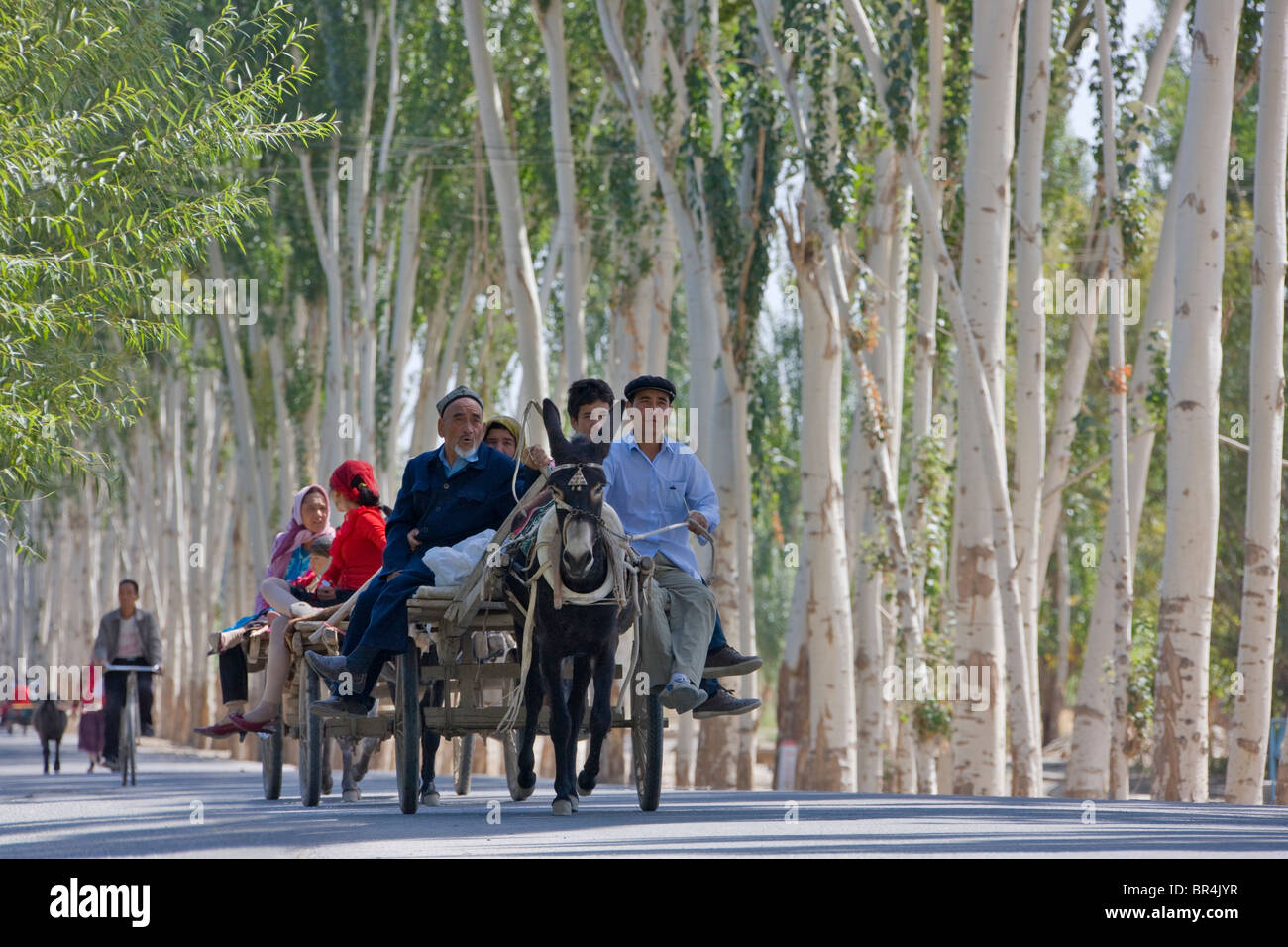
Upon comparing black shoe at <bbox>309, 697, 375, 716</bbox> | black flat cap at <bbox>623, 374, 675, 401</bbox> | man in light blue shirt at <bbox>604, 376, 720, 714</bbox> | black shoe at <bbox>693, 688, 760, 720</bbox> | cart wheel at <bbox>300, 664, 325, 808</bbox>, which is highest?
black flat cap at <bbox>623, 374, 675, 401</bbox>

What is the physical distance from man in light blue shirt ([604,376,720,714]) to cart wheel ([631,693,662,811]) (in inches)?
7.3

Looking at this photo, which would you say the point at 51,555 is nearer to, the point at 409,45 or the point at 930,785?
the point at 409,45

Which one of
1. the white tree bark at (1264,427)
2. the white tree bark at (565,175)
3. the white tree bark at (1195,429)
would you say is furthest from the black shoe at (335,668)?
the white tree bark at (565,175)

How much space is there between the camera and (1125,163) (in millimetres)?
21875

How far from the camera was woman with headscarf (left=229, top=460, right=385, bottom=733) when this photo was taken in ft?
40.7

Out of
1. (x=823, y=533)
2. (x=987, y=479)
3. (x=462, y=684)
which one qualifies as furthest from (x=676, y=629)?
(x=823, y=533)

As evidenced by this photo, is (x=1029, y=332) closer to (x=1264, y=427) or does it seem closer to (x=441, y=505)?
(x=1264, y=427)

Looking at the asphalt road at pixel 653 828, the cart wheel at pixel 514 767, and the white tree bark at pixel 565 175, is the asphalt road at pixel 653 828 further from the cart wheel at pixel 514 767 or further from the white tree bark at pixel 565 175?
the white tree bark at pixel 565 175

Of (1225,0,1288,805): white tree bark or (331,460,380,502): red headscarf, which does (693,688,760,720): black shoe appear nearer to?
(331,460,380,502): red headscarf

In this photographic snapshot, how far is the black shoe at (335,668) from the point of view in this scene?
10766 millimetres

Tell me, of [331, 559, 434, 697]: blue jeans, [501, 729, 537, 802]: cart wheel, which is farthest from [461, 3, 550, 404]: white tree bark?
[331, 559, 434, 697]: blue jeans

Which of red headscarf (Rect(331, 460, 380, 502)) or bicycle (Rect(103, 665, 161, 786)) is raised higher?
red headscarf (Rect(331, 460, 380, 502))

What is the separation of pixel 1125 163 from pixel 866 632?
6.53 m
